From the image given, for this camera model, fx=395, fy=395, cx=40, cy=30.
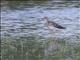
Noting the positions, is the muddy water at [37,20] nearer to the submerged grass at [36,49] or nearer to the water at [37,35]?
the water at [37,35]

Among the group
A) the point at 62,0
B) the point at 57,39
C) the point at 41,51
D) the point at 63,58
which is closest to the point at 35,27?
the point at 57,39

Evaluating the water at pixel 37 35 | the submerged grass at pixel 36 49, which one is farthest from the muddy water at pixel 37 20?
the submerged grass at pixel 36 49

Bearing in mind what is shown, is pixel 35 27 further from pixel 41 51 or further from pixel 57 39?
pixel 41 51

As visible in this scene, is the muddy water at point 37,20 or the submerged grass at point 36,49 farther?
the muddy water at point 37,20

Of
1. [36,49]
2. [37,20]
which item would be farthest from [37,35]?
[37,20]

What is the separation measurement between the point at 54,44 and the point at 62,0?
854 centimetres

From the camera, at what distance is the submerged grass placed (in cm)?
732

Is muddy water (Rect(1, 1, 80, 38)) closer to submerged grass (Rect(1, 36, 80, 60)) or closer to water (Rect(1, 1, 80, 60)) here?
water (Rect(1, 1, 80, 60))

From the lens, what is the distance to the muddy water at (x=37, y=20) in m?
9.49

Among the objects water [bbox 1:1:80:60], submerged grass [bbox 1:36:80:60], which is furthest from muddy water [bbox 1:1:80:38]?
submerged grass [bbox 1:36:80:60]

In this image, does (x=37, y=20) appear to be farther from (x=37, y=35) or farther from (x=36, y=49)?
(x=36, y=49)

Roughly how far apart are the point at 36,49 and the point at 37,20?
3.24m

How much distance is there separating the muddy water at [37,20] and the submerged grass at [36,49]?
53cm

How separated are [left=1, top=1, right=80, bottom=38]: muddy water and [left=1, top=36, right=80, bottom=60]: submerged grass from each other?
527mm
